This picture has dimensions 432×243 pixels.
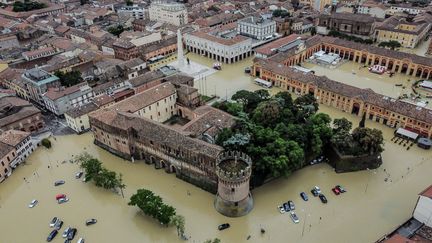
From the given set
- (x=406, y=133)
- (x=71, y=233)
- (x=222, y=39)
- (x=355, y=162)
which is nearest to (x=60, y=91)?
(x=71, y=233)

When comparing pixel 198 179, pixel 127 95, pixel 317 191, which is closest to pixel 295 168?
pixel 317 191

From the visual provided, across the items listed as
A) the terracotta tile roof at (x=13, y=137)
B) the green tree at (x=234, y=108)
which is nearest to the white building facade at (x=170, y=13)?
the green tree at (x=234, y=108)

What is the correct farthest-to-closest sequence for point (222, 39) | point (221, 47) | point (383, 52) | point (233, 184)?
1. point (222, 39)
2. point (221, 47)
3. point (383, 52)
4. point (233, 184)

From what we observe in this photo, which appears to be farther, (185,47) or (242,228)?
(185,47)

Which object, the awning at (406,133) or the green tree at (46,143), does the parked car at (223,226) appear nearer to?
the green tree at (46,143)

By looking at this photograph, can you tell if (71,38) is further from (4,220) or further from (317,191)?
(317,191)

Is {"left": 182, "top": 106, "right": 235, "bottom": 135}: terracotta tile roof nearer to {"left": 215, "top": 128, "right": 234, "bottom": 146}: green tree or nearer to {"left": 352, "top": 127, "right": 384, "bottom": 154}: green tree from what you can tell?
{"left": 215, "top": 128, "right": 234, "bottom": 146}: green tree

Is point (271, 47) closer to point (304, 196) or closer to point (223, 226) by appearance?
point (304, 196)
